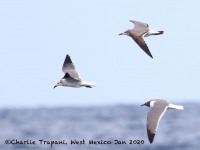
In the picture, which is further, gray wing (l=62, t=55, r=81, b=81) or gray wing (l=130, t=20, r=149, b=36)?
gray wing (l=130, t=20, r=149, b=36)

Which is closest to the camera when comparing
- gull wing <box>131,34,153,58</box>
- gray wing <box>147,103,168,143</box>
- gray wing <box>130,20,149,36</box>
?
gray wing <box>147,103,168,143</box>

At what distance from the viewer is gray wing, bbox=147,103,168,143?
18.7m

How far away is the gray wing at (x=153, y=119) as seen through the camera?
61.3 ft

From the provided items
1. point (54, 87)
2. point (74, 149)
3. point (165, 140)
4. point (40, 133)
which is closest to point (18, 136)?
point (40, 133)

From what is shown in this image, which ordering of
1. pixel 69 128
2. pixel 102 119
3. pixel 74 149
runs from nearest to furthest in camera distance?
1. pixel 74 149
2. pixel 69 128
3. pixel 102 119

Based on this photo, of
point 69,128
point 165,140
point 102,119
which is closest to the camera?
point 165,140

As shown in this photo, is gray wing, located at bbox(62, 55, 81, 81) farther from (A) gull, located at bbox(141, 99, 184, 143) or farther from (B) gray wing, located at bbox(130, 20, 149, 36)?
(A) gull, located at bbox(141, 99, 184, 143)

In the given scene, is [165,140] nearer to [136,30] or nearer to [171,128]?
[171,128]

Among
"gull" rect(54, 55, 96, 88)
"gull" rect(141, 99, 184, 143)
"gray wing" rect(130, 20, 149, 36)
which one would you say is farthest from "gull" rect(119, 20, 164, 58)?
"gull" rect(54, 55, 96, 88)

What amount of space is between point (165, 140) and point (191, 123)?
410 inches

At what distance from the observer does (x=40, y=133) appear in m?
38.7

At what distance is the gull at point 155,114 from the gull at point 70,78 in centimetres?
159

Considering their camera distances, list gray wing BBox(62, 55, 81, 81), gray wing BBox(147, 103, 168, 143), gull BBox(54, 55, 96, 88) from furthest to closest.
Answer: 1. gray wing BBox(62, 55, 81, 81)
2. gull BBox(54, 55, 96, 88)
3. gray wing BBox(147, 103, 168, 143)

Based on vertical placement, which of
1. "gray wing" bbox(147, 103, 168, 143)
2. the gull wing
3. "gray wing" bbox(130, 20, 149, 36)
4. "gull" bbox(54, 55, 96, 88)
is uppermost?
"gray wing" bbox(130, 20, 149, 36)
